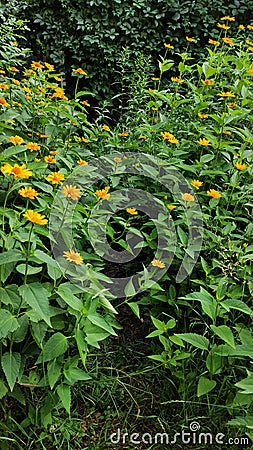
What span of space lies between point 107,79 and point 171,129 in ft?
8.65

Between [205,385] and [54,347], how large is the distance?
49 cm

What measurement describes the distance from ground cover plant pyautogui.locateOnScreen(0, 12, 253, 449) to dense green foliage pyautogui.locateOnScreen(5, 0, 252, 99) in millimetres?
2316

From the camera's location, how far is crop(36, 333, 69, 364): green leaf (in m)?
1.31

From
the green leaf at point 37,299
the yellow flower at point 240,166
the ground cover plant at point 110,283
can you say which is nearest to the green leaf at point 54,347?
the ground cover plant at point 110,283

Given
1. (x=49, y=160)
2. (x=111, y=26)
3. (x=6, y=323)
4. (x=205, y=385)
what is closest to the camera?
(x=6, y=323)

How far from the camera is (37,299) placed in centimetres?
126

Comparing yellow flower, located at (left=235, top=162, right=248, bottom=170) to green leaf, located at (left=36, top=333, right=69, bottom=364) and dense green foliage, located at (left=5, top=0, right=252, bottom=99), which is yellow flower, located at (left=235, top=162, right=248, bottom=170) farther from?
dense green foliage, located at (left=5, top=0, right=252, bottom=99)

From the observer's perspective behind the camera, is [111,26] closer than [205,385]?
No

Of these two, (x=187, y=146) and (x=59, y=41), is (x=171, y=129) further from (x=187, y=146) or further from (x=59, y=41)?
(x=59, y=41)
